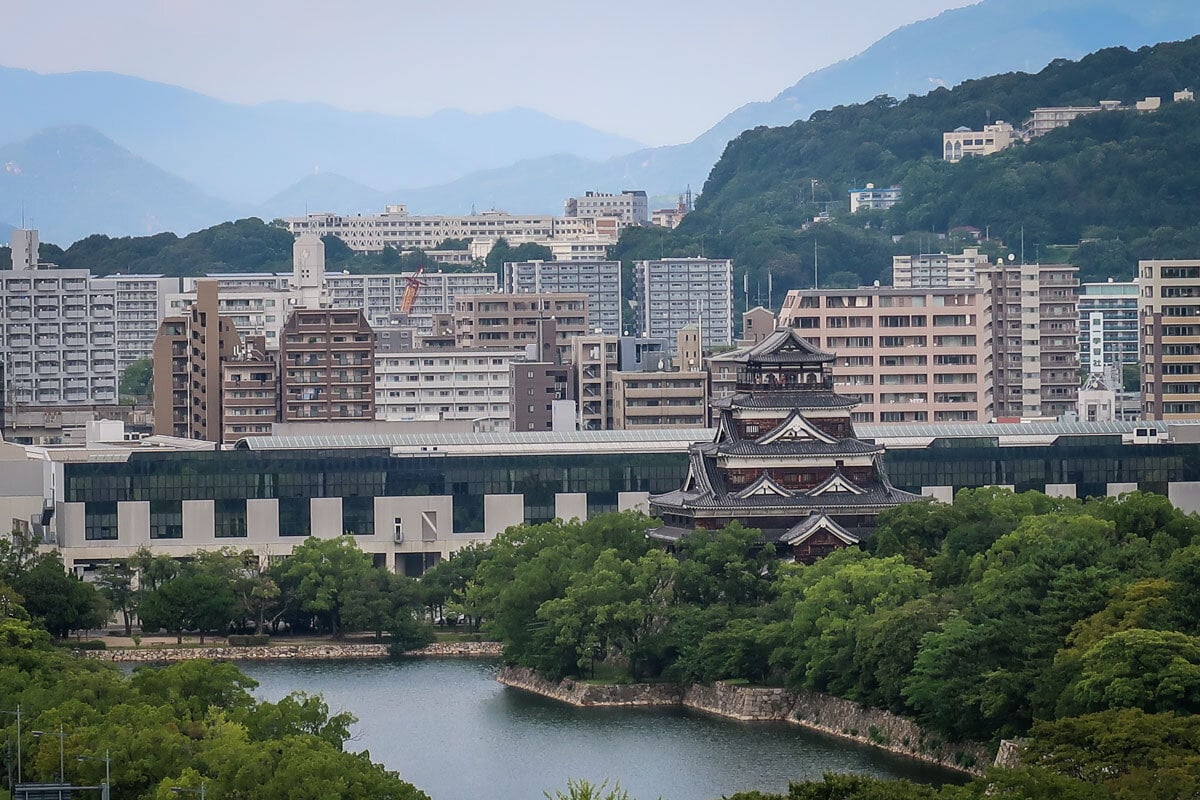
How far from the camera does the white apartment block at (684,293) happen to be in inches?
6545

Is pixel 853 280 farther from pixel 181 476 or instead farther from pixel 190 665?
pixel 190 665

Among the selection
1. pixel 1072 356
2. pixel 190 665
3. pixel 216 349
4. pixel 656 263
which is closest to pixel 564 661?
pixel 190 665

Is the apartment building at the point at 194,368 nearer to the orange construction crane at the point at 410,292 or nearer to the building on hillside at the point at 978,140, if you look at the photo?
the orange construction crane at the point at 410,292

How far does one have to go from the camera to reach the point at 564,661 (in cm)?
6581

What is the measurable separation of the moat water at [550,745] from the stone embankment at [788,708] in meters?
0.49

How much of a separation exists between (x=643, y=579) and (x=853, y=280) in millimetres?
110020

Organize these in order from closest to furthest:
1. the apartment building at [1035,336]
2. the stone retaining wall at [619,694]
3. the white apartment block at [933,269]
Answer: the stone retaining wall at [619,694], the apartment building at [1035,336], the white apartment block at [933,269]

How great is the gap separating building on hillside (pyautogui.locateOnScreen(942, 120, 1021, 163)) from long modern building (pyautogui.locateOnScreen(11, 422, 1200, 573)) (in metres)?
106

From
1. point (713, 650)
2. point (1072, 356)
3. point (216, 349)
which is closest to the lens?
point (713, 650)

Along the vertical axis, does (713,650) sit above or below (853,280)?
below

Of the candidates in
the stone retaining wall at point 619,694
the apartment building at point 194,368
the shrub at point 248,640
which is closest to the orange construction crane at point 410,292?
the apartment building at point 194,368

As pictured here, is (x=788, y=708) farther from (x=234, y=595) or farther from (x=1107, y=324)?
(x=1107, y=324)

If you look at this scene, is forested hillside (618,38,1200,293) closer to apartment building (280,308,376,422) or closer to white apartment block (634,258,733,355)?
white apartment block (634,258,733,355)

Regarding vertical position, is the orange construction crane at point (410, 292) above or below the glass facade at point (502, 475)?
above
